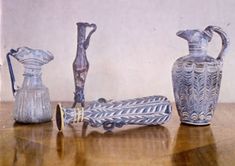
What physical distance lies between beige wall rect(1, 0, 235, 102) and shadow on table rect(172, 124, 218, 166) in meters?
0.45

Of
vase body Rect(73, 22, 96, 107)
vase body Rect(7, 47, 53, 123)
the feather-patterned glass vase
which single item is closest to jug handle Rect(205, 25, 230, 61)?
the feather-patterned glass vase

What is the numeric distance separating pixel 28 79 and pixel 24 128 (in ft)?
0.42

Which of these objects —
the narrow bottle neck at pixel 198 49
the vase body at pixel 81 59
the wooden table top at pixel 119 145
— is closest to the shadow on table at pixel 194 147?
the wooden table top at pixel 119 145

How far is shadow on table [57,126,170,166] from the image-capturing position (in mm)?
567

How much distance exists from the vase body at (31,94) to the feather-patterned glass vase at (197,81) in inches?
12.8

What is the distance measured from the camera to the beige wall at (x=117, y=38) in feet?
4.10

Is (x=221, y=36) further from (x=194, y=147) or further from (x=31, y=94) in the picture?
(x=31, y=94)

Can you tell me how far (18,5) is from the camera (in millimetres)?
1263

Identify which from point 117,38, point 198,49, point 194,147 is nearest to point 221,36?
point 198,49

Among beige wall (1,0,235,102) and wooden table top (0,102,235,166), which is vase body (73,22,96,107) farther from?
beige wall (1,0,235,102)

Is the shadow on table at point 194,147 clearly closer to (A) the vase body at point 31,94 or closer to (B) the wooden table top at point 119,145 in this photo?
(B) the wooden table top at point 119,145

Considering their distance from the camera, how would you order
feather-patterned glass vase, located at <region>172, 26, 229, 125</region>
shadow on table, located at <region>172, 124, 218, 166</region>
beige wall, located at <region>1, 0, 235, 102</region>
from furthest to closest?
1. beige wall, located at <region>1, 0, 235, 102</region>
2. feather-patterned glass vase, located at <region>172, 26, 229, 125</region>
3. shadow on table, located at <region>172, 124, 218, 166</region>

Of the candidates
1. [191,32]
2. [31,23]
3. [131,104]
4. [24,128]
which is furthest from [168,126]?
[31,23]

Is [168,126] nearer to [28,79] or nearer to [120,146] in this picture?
[120,146]
